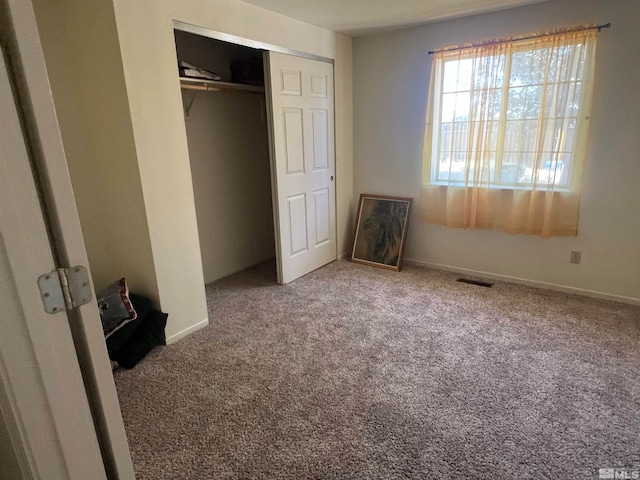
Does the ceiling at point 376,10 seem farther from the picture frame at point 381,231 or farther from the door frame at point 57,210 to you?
the door frame at point 57,210

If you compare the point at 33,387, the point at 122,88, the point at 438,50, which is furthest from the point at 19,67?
the point at 438,50

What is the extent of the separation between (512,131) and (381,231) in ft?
5.18

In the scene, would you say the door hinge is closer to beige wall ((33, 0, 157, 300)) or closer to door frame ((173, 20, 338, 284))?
beige wall ((33, 0, 157, 300))

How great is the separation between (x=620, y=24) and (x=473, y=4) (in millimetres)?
1048

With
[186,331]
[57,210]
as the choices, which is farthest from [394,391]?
[57,210]

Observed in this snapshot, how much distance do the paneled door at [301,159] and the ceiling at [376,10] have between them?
1.16ft

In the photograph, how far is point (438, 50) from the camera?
3498 mm

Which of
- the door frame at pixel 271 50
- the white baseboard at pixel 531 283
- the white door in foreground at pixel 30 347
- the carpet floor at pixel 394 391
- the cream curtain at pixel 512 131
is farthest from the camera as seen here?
the white baseboard at pixel 531 283

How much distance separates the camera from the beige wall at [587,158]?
2836 millimetres

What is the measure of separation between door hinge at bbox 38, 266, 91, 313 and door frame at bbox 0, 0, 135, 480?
2 cm

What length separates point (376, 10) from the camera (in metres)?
3.09

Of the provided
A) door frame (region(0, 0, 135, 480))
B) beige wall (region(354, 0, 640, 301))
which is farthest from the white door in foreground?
beige wall (region(354, 0, 640, 301))

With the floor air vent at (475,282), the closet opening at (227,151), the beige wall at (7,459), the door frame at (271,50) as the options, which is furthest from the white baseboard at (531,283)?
the beige wall at (7,459)

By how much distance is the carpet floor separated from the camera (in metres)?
1.68
